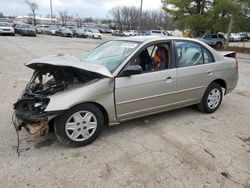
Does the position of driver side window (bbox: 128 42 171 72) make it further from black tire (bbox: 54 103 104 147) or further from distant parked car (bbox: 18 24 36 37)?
distant parked car (bbox: 18 24 36 37)

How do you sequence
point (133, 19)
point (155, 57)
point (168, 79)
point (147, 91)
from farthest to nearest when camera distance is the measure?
point (133, 19) < point (155, 57) < point (168, 79) < point (147, 91)

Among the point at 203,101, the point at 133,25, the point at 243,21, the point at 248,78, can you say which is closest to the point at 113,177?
the point at 203,101

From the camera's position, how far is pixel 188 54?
4770 mm

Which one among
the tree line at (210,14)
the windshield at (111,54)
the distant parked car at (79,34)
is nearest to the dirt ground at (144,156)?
the windshield at (111,54)

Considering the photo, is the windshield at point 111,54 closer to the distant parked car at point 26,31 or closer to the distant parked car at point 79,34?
the distant parked car at point 26,31

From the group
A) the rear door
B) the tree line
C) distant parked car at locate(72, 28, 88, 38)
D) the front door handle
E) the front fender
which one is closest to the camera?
the front fender

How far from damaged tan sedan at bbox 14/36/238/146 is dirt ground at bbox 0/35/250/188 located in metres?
0.31

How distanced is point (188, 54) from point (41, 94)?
2676 mm

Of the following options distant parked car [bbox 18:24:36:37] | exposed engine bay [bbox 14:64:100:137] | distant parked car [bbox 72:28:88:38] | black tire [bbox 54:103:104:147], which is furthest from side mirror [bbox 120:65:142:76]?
distant parked car [bbox 72:28:88:38]

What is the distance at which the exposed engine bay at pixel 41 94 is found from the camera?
3465 mm

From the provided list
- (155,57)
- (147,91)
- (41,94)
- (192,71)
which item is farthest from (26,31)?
(147,91)

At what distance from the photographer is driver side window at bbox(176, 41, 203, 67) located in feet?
15.2

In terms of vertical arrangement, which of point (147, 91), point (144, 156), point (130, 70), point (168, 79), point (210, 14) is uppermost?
point (210, 14)

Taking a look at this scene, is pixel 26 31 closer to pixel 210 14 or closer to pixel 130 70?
pixel 210 14
